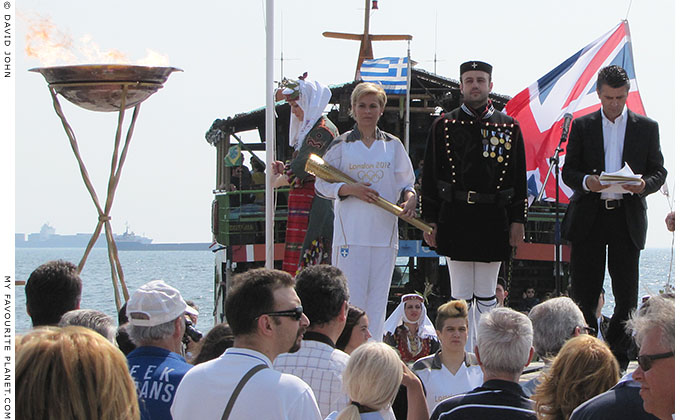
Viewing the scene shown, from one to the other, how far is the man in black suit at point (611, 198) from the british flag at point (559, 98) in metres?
10.2

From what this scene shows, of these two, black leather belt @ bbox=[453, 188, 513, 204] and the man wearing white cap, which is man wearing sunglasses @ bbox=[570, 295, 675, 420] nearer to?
the man wearing white cap

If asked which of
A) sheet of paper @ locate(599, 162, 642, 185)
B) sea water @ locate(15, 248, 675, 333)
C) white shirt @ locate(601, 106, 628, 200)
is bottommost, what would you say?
sea water @ locate(15, 248, 675, 333)

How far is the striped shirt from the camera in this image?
146 inches

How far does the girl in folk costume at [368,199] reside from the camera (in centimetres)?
673

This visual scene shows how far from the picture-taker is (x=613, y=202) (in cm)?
626

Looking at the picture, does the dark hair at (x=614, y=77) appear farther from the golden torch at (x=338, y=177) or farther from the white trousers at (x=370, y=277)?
the white trousers at (x=370, y=277)

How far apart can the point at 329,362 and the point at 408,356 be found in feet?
11.0

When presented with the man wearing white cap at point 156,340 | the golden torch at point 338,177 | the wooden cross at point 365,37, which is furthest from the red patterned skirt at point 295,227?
the wooden cross at point 365,37

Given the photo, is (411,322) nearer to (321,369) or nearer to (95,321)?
(321,369)

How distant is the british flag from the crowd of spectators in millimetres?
12236

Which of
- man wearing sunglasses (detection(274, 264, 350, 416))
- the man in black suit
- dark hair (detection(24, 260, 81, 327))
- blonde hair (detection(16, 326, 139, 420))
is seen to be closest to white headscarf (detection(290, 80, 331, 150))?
the man in black suit

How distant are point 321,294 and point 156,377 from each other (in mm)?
978

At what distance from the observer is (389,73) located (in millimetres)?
18672

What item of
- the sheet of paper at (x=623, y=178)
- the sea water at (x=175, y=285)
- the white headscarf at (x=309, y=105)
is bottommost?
the sea water at (x=175, y=285)
